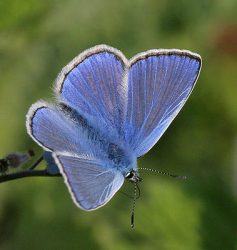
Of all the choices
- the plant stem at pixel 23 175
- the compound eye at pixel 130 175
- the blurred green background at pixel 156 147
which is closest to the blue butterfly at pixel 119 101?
the compound eye at pixel 130 175

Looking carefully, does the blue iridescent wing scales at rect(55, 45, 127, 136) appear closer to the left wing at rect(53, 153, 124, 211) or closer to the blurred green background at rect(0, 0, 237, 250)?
the left wing at rect(53, 153, 124, 211)

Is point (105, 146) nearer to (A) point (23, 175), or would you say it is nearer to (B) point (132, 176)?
(B) point (132, 176)

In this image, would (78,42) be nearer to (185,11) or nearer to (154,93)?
(185,11)

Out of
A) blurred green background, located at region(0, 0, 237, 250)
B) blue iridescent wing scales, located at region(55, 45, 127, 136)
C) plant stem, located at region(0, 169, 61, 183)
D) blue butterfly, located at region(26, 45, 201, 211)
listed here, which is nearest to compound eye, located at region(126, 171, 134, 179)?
blue butterfly, located at region(26, 45, 201, 211)

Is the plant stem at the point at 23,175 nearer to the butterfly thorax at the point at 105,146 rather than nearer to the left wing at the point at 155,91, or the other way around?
the butterfly thorax at the point at 105,146

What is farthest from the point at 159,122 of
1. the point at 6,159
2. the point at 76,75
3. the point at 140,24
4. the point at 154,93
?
the point at 140,24

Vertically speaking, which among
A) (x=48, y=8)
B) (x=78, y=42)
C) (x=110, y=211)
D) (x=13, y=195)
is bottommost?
(x=110, y=211)

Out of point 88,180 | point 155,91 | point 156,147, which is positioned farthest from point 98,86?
point 156,147
